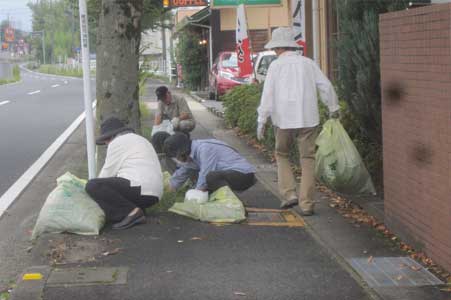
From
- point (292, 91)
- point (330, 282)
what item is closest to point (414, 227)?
point (330, 282)

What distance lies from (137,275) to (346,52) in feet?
12.2

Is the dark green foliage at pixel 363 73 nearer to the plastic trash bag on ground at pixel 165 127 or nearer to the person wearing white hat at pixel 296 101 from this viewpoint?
the person wearing white hat at pixel 296 101

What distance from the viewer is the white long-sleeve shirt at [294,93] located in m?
7.03

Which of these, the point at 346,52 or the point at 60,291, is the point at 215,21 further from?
the point at 60,291

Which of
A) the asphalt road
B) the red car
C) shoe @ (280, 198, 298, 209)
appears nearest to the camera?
shoe @ (280, 198, 298, 209)

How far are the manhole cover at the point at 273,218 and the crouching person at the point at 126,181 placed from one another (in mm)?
958

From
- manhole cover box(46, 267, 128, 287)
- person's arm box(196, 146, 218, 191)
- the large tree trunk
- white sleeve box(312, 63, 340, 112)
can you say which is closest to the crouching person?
person's arm box(196, 146, 218, 191)

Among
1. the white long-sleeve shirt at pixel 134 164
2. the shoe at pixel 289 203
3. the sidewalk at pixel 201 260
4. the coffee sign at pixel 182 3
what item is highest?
the coffee sign at pixel 182 3

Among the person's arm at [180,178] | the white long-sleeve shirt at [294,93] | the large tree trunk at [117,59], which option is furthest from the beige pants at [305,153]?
the large tree trunk at [117,59]

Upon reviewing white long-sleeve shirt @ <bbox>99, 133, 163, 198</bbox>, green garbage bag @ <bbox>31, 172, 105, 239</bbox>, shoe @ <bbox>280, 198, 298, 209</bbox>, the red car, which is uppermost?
the red car

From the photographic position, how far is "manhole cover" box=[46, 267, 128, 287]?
203 inches

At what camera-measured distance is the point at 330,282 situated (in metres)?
5.18

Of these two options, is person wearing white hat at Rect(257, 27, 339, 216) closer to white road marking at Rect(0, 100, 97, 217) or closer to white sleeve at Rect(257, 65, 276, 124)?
white sleeve at Rect(257, 65, 276, 124)

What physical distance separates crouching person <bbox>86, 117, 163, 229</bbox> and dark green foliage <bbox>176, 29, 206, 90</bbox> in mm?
27005
